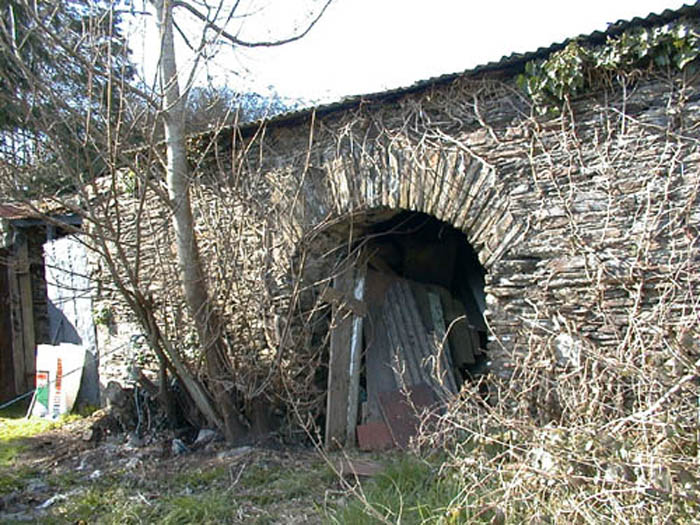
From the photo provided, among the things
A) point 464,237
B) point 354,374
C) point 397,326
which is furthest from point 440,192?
point 354,374

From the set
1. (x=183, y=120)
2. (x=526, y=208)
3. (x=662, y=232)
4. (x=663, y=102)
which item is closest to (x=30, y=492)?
(x=183, y=120)

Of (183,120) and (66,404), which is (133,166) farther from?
(66,404)

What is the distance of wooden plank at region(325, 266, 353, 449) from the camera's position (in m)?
5.34

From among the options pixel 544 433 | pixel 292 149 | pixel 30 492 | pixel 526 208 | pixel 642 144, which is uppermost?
pixel 292 149

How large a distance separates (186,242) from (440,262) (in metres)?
2.66

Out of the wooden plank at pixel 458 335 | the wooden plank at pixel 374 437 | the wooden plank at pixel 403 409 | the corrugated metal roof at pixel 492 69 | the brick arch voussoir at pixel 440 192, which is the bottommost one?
the wooden plank at pixel 374 437

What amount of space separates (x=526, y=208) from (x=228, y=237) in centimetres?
262

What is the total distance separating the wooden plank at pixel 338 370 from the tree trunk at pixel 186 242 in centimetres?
92

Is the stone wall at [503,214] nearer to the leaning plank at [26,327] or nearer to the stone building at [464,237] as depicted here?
the stone building at [464,237]

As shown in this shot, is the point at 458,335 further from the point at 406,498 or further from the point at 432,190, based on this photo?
the point at 406,498

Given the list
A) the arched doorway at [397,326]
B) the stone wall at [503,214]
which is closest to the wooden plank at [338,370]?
the arched doorway at [397,326]

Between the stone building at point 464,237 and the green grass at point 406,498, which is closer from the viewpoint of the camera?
the green grass at point 406,498

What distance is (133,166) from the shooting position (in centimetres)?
473

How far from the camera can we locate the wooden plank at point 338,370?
210 inches
